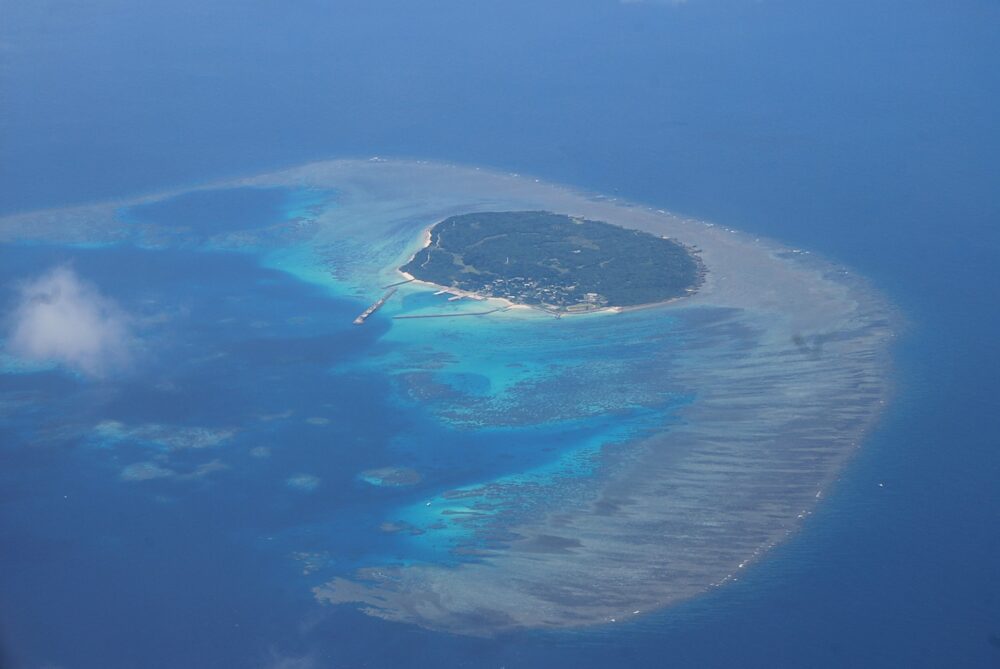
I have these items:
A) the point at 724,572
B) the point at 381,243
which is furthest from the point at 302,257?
the point at 724,572

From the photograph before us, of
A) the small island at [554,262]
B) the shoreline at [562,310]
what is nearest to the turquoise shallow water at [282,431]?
the shoreline at [562,310]

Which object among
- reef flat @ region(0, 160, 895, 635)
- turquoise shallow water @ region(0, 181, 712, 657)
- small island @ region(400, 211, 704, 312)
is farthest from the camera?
small island @ region(400, 211, 704, 312)

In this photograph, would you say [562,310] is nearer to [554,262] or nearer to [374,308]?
[554,262]

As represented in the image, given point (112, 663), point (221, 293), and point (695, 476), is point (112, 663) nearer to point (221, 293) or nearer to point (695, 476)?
point (695, 476)

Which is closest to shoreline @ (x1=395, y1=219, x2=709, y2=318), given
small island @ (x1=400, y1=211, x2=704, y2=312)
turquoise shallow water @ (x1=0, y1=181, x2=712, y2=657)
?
small island @ (x1=400, y1=211, x2=704, y2=312)

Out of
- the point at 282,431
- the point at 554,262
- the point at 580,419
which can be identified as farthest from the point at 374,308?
the point at 580,419

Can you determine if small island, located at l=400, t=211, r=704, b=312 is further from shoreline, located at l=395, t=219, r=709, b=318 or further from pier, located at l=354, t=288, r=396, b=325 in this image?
pier, located at l=354, t=288, r=396, b=325

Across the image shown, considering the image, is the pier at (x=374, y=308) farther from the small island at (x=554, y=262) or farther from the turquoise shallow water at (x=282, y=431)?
the small island at (x=554, y=262)
